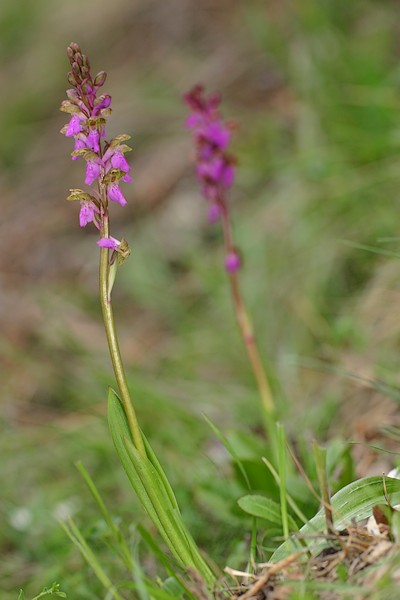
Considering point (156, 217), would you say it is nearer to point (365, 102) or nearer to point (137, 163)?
point (137, 163)

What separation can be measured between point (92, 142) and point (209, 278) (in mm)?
2603

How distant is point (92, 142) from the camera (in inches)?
68.0

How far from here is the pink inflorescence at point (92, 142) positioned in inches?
67.4

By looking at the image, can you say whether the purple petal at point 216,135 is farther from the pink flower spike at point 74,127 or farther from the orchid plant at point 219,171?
the pink flower spike at point 74,127

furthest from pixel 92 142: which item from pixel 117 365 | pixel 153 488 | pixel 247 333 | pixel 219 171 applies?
pixel 247 333

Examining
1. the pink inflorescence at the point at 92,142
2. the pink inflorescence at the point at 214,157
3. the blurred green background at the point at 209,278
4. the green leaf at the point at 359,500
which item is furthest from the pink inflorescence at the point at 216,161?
the green leaf at the point at 359,500

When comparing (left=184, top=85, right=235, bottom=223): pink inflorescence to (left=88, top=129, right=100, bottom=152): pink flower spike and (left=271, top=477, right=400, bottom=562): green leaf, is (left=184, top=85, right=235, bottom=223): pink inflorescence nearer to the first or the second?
(left=88, top=129, right=100, bottom=152): pink flower spike

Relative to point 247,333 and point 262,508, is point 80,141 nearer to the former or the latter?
point 262,508

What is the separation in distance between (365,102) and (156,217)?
1862 millimetres

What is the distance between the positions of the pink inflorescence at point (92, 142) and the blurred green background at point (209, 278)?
59cm

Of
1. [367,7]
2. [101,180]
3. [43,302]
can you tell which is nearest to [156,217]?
[43,302]

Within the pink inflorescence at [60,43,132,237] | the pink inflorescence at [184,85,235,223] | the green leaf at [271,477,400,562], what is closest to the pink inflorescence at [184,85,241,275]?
the pink inflorescence at [184,85,235,223]

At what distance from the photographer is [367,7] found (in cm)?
529

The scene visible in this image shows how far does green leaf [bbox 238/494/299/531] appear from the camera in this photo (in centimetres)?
188
